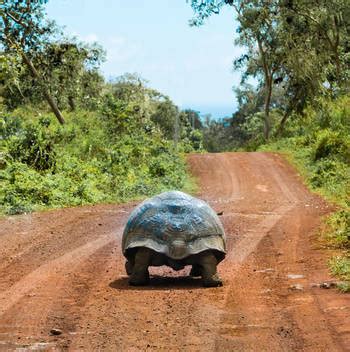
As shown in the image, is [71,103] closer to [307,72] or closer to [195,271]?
[307,72]

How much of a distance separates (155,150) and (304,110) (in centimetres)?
1570

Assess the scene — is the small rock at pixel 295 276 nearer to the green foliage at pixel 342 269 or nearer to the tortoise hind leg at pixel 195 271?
the green foliage at pixel 342 269

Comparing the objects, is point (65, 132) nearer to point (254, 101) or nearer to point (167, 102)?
point (167, 102)

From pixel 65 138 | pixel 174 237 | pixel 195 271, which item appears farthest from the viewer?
pixel 65 138

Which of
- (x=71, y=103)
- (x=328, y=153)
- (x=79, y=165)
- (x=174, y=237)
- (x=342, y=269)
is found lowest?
(x=342, y=269)

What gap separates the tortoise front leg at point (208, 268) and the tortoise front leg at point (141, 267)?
0.61m

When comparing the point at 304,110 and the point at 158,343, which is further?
the point at 304,110

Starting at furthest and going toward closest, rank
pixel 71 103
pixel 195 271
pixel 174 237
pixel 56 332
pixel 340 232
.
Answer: pixel 71 103 < pixel 340 232 < pixel 195 271 < pixel 174 237 < pixel 56 332

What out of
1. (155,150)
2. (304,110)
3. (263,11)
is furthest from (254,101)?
(155,150)

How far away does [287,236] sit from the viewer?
45.1 ft

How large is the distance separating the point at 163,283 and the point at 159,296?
1.12 meters

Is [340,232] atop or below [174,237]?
below

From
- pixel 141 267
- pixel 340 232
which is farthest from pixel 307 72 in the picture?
pixel 141 267

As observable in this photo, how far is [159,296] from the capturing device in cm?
802
